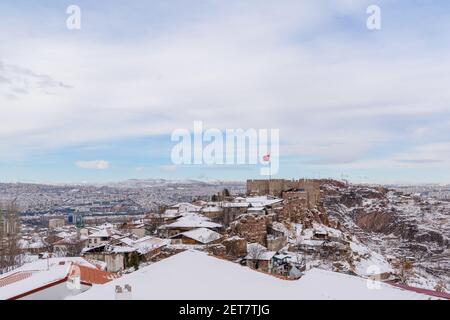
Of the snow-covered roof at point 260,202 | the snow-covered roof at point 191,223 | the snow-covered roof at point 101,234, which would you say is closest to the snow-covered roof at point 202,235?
the snow-covered roof at point 191,223

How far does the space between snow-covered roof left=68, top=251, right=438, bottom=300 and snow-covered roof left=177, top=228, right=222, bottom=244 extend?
38.0 feet

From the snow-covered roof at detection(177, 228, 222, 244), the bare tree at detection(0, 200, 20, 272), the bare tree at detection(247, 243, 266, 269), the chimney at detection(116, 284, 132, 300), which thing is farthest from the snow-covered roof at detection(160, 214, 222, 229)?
the chimney at detection(116, 284, 132, 300)

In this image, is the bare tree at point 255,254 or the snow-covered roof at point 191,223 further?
the snow-covered roof at point 191,223

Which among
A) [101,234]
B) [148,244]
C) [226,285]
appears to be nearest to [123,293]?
[226,285]

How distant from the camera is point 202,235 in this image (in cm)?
1592

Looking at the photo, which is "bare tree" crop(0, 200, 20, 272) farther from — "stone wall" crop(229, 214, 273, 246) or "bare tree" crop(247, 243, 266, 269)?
"stone wall" crop(229, 214, 273, 246)

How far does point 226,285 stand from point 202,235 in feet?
42.1

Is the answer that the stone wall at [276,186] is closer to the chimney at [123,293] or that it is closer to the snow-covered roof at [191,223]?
the snow-covered roof at [191,223]

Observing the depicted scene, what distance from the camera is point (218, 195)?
82.2ft

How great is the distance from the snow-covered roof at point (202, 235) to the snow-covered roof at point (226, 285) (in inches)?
456

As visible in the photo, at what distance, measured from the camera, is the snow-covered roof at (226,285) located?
3.03m

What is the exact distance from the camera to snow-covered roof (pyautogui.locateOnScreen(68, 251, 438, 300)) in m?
3.03
